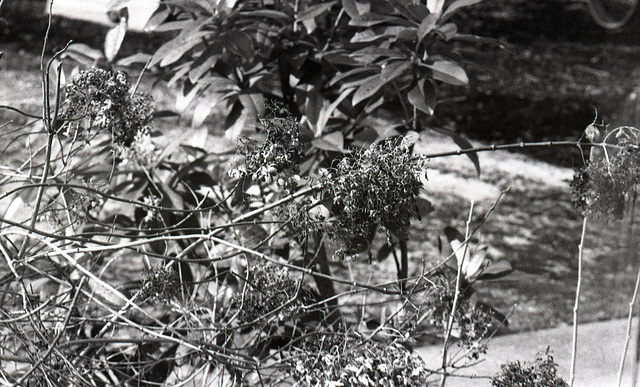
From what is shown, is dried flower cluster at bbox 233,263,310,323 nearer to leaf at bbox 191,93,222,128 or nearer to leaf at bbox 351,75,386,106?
leaf at bbox 351,75,386,106

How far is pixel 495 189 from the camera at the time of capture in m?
5.77

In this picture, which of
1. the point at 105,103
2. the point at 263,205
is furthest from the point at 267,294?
the point at 105,103

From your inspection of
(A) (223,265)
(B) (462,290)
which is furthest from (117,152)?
(B) (462,290)

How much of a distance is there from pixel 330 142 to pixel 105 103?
0.68 m

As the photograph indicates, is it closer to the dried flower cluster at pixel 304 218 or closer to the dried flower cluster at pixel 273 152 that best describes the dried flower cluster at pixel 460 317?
the dried flower cluster at pixel 304 218

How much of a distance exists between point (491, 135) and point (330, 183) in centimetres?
543

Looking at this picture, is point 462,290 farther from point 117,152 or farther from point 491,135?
point 491,135

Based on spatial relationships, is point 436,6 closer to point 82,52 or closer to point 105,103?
point 105,103

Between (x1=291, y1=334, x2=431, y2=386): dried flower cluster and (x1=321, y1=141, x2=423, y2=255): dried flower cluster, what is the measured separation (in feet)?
0.83

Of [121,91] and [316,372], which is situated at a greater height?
[121,91]

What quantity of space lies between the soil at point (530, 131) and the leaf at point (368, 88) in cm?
39

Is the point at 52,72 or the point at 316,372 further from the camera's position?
the point at 52,72

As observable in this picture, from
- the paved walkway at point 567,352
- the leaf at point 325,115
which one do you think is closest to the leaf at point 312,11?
the leaf at point 325,115

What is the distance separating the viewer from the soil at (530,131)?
4.23 m
